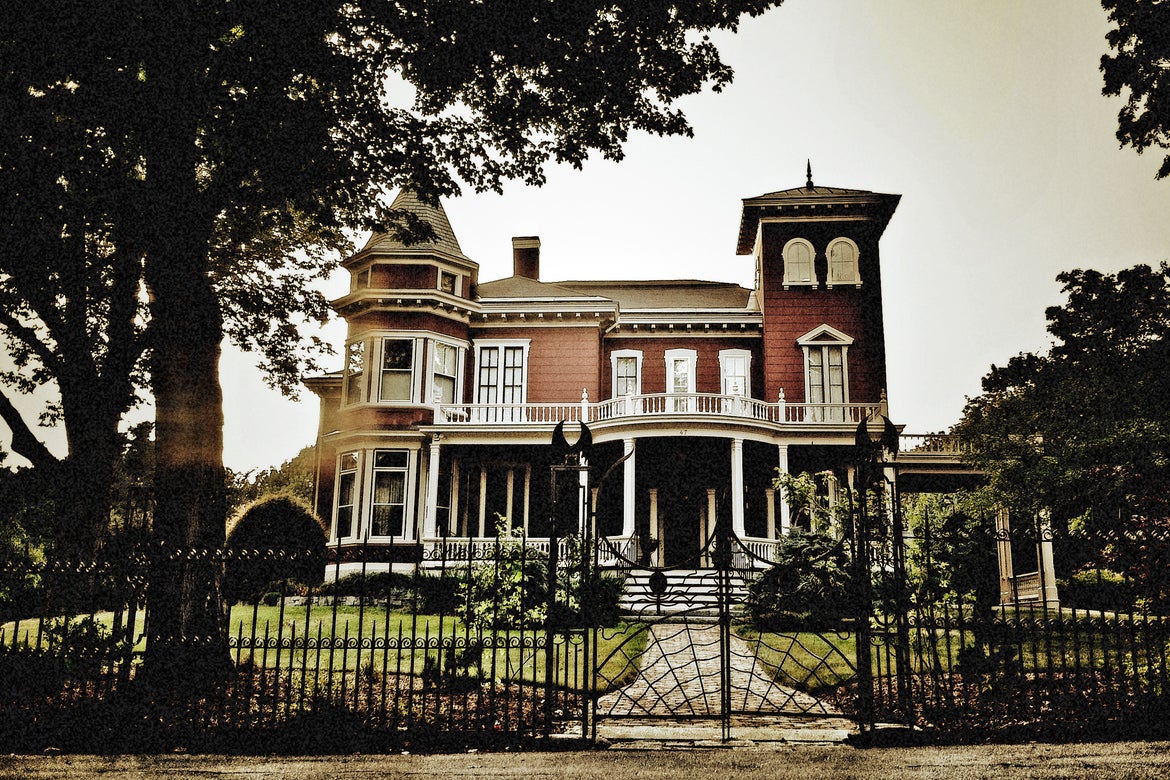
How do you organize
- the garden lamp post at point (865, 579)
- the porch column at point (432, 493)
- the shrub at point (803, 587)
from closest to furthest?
the garden lamp post at point (865, 579)
the shrub at point (803, 587)
the porch column at point (432, 493)

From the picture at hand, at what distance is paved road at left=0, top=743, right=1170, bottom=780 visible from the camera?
6305mm

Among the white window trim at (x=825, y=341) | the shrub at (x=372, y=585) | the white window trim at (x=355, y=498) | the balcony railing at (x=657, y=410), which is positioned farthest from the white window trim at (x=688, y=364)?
the shrub at (x=372, y=585)

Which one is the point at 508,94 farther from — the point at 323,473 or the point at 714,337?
the point at 323,473

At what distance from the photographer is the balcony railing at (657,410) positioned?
77.2 ft

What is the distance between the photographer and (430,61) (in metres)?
10.2

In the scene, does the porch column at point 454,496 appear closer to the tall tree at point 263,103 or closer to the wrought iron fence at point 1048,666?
the tall tree at point 263,103

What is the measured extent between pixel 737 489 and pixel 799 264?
8333 mm

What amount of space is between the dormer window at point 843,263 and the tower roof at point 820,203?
1.02 m

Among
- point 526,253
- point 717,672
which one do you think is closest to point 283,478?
point 526,253

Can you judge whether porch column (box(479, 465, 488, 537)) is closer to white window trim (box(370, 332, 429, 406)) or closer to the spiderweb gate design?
white window trim (box(370, 332, 429, 406))

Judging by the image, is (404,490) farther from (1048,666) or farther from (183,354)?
(1048,666)

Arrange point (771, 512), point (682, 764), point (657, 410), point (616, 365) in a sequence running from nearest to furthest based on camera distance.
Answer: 1. point (682, 764)
2. point (771, 512)
3. point (657, 410)
4. point (616, 365)

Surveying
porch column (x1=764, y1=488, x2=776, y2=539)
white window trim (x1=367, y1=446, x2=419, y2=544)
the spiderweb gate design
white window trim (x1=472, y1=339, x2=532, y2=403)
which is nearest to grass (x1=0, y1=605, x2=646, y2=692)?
the spiderweb gate design

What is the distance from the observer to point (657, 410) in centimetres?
2478
